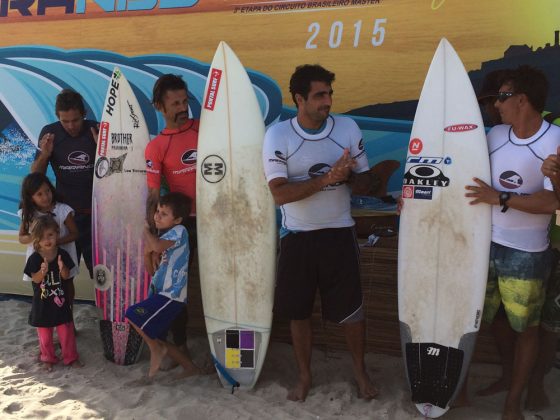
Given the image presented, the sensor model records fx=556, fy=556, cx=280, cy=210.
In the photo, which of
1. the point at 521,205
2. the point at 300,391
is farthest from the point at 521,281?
the point at 300,391

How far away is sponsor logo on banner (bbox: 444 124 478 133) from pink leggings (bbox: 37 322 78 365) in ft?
7.48

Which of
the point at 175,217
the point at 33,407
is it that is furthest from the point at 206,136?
the point at 33,407

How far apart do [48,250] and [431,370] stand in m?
2.07

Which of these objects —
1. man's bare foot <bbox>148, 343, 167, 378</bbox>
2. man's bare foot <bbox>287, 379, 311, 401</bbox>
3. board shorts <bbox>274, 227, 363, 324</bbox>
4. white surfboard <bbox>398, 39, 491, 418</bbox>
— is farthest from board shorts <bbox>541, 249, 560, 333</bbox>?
man's bare foot <bbox>148, 343, 167, 378</bbox>

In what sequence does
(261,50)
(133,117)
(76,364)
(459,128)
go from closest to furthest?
(459,128) < (76,364) < (133,117) < (261,50)

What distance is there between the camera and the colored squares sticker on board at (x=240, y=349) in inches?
114

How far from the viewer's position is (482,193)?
244 centimetres

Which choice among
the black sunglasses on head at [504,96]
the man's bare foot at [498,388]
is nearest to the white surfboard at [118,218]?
the man's bare foot at [498,388]

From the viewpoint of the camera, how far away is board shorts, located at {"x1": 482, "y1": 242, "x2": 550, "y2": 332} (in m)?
2.30

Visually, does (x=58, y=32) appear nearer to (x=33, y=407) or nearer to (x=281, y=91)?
(x=281, y=91)

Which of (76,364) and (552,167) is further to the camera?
(76,364)

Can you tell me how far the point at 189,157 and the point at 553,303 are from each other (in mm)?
1889

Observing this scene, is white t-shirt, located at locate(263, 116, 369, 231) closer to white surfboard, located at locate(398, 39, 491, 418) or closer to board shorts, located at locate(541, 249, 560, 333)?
white surfboard, located at locate(398, 39, 491, 418)

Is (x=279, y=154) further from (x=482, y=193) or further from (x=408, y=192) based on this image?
(x=482, y=193)
